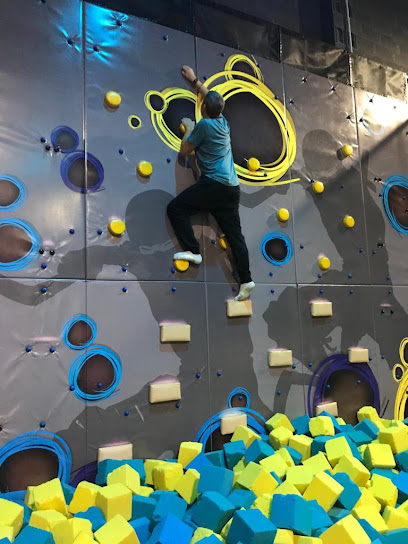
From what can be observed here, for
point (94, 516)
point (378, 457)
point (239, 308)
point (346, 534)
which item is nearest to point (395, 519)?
point (346, 534)

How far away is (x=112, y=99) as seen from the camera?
2879 mm

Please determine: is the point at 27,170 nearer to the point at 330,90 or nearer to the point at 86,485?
the point at 86,485

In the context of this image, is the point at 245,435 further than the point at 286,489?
Yes

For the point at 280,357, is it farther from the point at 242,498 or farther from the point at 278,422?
the point at 242,498

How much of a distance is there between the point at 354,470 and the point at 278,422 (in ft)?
2.33

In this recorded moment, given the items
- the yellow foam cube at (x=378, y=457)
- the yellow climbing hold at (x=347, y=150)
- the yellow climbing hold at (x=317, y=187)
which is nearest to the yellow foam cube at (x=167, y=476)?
the yellow foam cube at (x=378, y=457)

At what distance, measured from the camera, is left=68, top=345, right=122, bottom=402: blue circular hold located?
8.54 feet

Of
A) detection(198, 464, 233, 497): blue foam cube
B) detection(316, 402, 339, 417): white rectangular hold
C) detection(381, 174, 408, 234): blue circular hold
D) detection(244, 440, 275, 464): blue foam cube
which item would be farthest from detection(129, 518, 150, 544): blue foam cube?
detection(381, 174, 408, 234): blue circular hold

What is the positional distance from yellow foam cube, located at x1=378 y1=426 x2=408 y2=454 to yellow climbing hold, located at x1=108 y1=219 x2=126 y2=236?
6.97 ft

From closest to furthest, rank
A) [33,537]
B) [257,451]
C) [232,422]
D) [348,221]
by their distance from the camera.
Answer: [33,537]
[257,451]
[232,422]
[348,221]

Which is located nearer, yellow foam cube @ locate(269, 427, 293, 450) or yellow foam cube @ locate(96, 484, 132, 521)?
yellow foam cube @ locate(96, 484, 132, 521)

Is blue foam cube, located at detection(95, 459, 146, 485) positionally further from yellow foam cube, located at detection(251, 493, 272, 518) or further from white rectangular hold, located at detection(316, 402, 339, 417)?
white rectangular hold, located at detection(316, 402, 339, 417)

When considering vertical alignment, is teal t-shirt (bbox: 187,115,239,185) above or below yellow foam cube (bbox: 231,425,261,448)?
above

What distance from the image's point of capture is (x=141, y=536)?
6.57 ft
